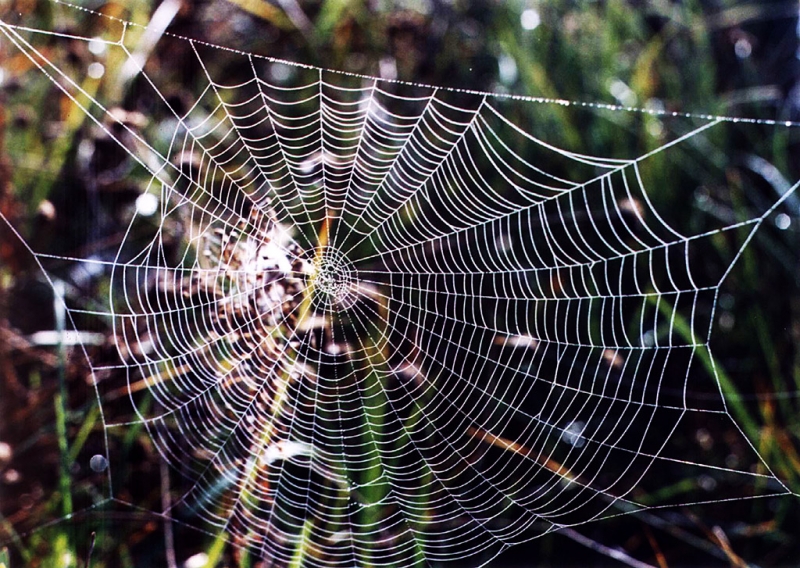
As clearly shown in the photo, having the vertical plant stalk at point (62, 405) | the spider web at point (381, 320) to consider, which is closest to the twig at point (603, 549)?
the spider web at point (381, 320)

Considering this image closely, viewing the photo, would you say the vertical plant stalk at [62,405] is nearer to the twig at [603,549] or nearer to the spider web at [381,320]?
the spider web at [381,320]

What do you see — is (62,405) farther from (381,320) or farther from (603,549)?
(603,549)

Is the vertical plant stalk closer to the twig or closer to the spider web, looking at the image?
the spider web

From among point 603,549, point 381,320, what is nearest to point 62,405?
point 381,320

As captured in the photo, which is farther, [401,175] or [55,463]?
[401,175]

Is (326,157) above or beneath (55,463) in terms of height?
above

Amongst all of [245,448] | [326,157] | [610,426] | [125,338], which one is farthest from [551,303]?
[125,338]

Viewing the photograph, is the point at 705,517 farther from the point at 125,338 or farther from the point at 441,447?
the point at 125,338

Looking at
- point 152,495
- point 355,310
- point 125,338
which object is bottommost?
point 152,495
